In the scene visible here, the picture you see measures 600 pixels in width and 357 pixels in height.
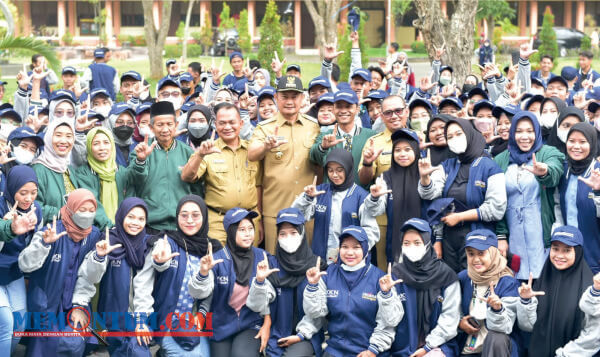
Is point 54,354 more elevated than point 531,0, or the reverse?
point 531,0

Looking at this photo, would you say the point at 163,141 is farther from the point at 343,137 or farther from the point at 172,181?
the point at 343,137

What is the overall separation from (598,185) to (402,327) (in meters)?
1.87

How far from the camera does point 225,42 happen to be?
122ft

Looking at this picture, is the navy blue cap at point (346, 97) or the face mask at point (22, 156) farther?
the navy blue cap at point (346, 97)

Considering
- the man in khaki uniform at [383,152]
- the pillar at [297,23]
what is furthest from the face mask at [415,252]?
the pillar at [297,23]

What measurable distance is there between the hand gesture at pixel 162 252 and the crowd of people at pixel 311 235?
12mm

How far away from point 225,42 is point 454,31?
80.9 feet

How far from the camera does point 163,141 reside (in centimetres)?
703

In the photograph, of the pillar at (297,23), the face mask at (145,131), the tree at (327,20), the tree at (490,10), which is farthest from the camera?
the pillar at (297,23)

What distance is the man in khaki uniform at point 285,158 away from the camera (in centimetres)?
711

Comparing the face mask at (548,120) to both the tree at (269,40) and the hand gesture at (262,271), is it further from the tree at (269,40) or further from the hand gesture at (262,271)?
the tree at (269,40)

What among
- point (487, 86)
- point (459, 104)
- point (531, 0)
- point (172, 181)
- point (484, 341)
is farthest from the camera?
point (531, 0)

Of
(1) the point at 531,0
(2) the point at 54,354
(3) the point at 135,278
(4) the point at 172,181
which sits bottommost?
(2) the point at 54,354

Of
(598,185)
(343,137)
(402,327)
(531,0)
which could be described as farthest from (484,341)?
(531,0)
